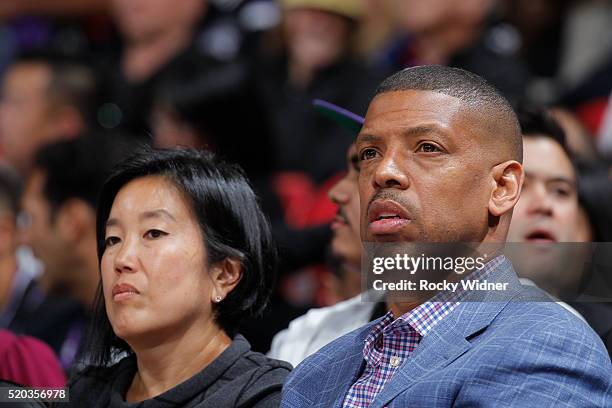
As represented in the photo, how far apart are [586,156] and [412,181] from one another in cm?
217

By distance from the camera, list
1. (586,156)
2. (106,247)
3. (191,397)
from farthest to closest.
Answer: (586,156), (106,247), (191,397)

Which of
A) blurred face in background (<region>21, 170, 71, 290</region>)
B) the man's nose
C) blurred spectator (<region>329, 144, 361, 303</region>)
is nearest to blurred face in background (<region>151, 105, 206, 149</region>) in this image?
blurred face in background (<region>21, 170, 71, 290</region>)

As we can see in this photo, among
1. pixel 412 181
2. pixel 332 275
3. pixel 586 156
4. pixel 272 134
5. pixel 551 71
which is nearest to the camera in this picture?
pixel 412 181

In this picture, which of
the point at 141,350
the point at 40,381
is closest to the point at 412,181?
the point at 141,350

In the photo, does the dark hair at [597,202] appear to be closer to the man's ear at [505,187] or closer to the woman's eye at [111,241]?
the man's ear at [505,187]

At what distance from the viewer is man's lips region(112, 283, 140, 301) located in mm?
2688

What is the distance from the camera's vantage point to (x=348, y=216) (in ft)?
10.5

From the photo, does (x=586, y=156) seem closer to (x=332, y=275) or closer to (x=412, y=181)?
(x=332, y=275)

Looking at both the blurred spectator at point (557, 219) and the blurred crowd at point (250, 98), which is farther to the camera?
the blurred crowd at point (250, 98)

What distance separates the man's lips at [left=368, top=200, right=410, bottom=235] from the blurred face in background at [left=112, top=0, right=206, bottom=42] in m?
3.82

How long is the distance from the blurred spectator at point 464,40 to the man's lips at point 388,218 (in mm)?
2683

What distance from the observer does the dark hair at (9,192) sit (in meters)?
4.76

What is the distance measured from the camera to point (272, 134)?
5.11 metres

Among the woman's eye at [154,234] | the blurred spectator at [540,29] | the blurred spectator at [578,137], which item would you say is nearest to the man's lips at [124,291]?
the woman's eye at [154,234]
